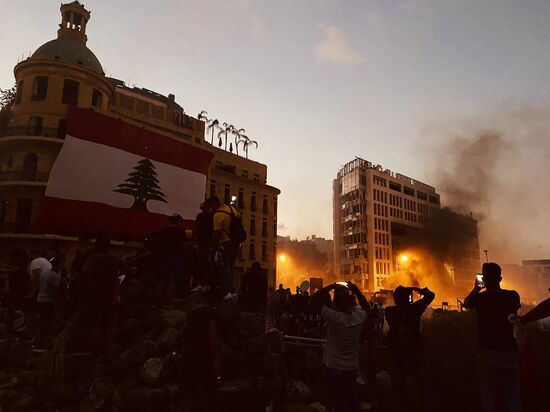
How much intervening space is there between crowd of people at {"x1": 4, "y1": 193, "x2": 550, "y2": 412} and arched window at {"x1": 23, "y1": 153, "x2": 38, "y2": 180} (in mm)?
23917

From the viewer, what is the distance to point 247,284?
874 cm

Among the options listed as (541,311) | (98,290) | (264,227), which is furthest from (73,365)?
(264,227)

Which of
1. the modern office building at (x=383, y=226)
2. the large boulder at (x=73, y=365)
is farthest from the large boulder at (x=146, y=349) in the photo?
the modern office building at (x=383, y=226)

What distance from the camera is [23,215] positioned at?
1109 inches

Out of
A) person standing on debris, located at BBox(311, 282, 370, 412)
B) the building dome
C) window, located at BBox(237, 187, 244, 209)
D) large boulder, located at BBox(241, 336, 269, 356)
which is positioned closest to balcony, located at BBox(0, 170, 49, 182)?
the building dome

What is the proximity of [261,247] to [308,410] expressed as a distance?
4293cm

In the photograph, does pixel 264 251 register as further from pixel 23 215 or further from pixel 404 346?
pixel 404 346

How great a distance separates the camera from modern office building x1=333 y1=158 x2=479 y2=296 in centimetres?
7325

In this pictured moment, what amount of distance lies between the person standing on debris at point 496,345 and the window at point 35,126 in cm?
3402

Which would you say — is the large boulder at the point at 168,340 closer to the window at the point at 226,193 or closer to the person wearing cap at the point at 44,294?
the person wearing cap at the point at 44,294

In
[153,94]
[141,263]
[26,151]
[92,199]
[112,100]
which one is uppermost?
[153,94]

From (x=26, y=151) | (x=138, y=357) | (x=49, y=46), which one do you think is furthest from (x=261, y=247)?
(x=138, y=357)

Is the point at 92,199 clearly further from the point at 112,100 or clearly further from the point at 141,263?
the point at 112,100

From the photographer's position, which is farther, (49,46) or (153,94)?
(153,94)
